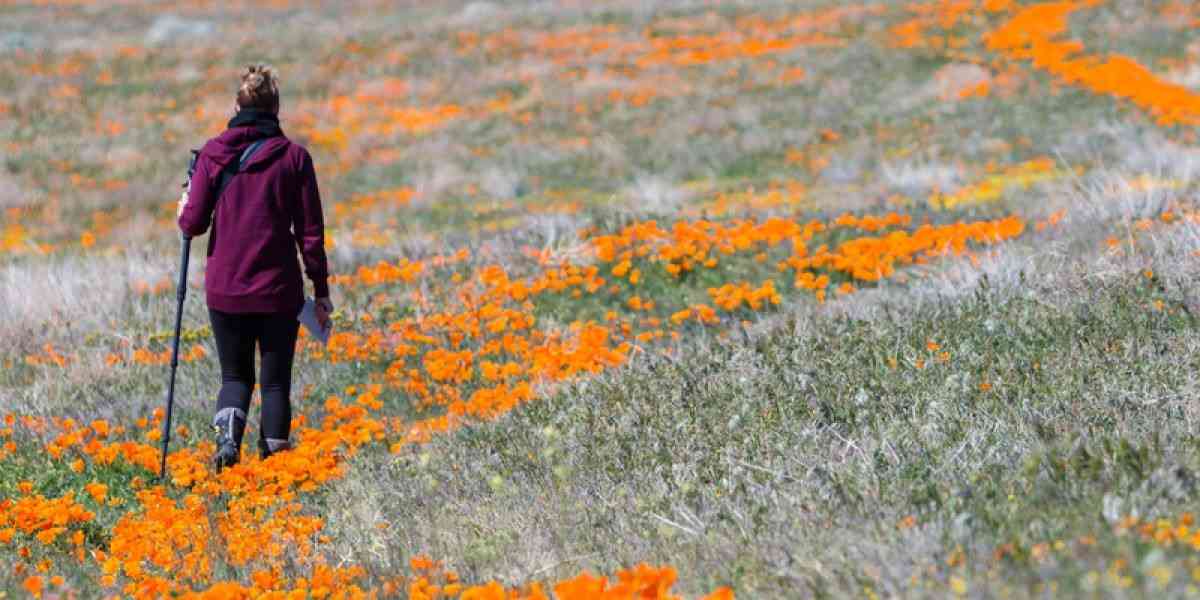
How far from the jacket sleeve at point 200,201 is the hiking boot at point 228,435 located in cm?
95

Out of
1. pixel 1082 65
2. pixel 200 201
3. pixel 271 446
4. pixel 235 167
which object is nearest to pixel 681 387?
pixel 271 446

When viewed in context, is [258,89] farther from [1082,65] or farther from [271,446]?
[1082,65]

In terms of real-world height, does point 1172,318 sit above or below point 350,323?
above

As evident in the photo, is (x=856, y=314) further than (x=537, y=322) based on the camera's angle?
No

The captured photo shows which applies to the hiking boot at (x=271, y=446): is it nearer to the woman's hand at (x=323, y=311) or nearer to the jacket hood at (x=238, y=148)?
the woman's hand at (x=323, y=311)

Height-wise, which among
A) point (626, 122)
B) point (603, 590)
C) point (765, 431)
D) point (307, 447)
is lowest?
point (626, 122)

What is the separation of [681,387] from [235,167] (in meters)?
2.43

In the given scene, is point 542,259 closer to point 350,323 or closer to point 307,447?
point 350,323

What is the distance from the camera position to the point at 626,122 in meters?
→ 23.8

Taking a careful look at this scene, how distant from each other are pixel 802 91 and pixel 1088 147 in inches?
334

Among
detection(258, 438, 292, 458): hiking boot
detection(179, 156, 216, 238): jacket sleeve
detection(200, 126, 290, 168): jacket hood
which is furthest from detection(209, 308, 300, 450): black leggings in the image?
detection(200, 126, 290, 168): jacket hood

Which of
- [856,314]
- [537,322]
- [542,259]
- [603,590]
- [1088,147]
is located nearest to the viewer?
[603,590]

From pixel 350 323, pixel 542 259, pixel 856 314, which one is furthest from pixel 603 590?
pixel 542 259

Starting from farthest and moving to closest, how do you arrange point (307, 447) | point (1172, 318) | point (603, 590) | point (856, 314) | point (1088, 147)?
point (1088, 147)
point (856, 314)
point (307, 447)
point (1172, 318)
point (603, 590)
